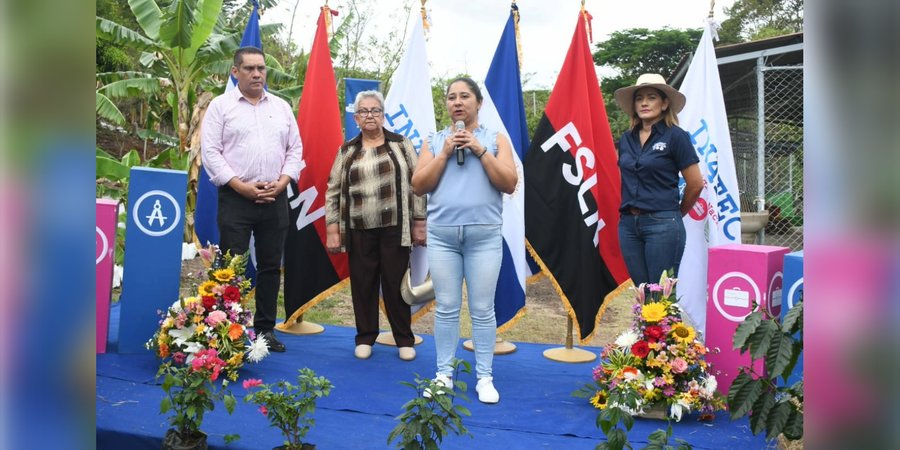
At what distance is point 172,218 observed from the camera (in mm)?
4203

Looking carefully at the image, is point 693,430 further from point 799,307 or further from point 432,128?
point 432,128

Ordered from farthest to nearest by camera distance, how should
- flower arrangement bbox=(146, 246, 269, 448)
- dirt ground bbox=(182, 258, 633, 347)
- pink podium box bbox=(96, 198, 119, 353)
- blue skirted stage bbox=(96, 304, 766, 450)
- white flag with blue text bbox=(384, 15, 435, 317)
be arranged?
dirt ground bbox=(182, 258, 633, 347) → white flag with blue text bbox=(384, 15, 435, 317) → pink podium box bbox=(96, 198, 119, 353) → flower arrangement bbox=(146, 246, 269, 448) → blue skirted stage bbox=(96, 304, 766, 450)

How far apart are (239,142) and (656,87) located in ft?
7.59

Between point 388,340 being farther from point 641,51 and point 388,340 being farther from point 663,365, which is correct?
point 641,51

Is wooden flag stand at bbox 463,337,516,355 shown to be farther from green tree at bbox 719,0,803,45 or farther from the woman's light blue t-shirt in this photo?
green tree at bbox 719,0,803,45

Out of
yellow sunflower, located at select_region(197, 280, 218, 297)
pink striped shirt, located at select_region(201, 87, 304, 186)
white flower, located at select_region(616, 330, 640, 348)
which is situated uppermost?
pink striped shirt, located at select_region(201, 87, 304, 186)

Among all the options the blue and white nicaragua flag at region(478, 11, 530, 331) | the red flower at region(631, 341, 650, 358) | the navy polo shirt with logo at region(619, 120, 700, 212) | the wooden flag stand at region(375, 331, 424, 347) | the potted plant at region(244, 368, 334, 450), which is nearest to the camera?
the potted plant at region(244, 368, 334, 450)

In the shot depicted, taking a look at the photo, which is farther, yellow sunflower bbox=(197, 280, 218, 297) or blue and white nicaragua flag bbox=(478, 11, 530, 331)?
blue and white nicaragua flag bbox=(478, 11, 530, 331)

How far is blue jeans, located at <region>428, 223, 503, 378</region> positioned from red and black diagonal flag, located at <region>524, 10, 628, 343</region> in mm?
977

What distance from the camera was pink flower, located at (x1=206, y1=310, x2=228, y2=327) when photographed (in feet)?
12.3

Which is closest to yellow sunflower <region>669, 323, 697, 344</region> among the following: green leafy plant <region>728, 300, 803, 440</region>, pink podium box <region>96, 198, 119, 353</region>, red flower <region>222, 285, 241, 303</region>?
A: green leafy plant <region>728, 300, 803, 440</region>

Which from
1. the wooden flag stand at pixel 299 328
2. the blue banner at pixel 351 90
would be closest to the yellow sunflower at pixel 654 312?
the blue banner at pixel 351 90

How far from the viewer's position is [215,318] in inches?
148
